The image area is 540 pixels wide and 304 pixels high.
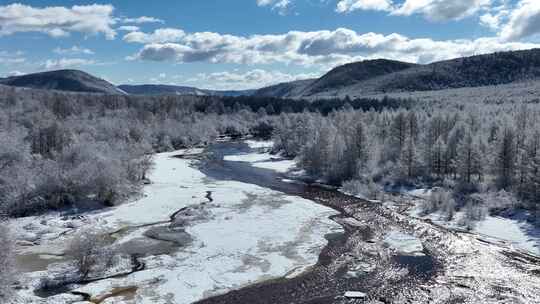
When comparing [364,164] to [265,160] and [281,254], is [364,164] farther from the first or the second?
[281,254]

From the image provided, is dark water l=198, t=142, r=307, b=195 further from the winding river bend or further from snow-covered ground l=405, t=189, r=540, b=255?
snow-covered ground l=405, t=189, r=540, b=255

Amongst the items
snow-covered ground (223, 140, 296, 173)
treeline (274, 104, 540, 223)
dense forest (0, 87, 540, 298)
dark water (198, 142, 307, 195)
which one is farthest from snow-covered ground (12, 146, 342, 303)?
snow-covered ground (223, 140, 296, 173)

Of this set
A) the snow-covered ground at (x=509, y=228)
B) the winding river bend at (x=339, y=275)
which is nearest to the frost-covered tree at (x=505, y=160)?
the snow-covered ground at (x=509, y=228)

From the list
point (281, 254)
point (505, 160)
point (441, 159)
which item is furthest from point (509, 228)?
point (441, 159)

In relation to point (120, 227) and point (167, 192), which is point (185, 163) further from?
point (120, 227)

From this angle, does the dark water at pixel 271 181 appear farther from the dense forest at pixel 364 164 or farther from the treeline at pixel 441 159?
the treeline at pixel 441 159
